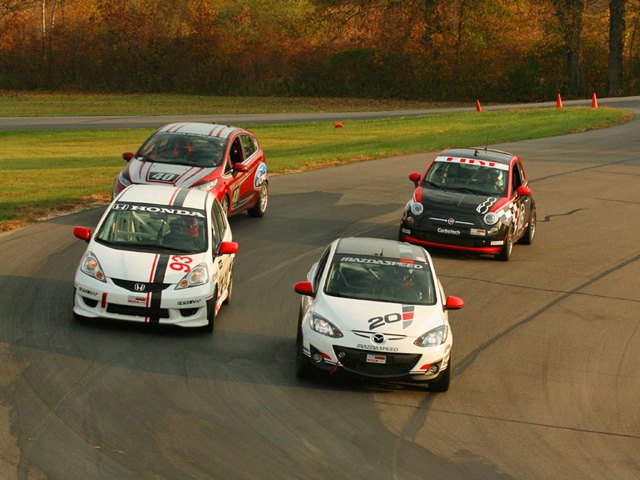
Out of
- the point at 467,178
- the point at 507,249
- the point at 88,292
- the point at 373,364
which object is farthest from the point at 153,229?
the point at 467,178

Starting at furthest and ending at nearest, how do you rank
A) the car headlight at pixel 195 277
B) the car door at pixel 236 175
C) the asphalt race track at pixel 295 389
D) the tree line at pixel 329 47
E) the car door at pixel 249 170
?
the tree line at pixel 329 47 → the car door at pixel 249 170 → the car door at pixel 236 175 → the car headlight at pixel 195 277 → the asphalt race track at pixel 295 389

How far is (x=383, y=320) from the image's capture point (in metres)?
11.7

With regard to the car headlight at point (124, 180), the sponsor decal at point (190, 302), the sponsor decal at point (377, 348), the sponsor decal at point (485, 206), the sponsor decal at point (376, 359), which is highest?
the car headlight at point (124, 180)

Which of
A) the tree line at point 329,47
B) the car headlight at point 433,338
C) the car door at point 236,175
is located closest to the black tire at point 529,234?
the car door at point 236,175

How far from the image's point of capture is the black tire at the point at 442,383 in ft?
38.5

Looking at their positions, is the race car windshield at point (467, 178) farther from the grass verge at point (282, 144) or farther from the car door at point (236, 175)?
the grass verge at point (282, 144)

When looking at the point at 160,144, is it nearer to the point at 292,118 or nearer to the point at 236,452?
the point at 236,452

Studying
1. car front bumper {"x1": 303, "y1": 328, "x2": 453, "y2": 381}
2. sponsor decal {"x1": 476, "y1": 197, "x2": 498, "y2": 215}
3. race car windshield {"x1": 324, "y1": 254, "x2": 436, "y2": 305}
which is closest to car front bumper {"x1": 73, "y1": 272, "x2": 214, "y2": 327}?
race car windshield {"x1": 324, "y1": 254, "x2": 436, "y2": 305}

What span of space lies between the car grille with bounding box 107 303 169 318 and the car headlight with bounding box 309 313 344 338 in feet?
7.25

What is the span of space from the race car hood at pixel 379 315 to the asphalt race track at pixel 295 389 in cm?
72

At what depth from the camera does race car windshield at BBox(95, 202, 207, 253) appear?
13.8m

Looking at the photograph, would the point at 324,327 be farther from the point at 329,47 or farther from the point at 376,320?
the point at 329,47

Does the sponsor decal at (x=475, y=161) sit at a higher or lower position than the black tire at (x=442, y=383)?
higher

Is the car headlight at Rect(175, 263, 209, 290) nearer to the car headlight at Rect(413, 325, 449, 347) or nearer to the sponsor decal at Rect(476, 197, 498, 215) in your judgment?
the car headlight at Rect(413, 325, 449, 347)
